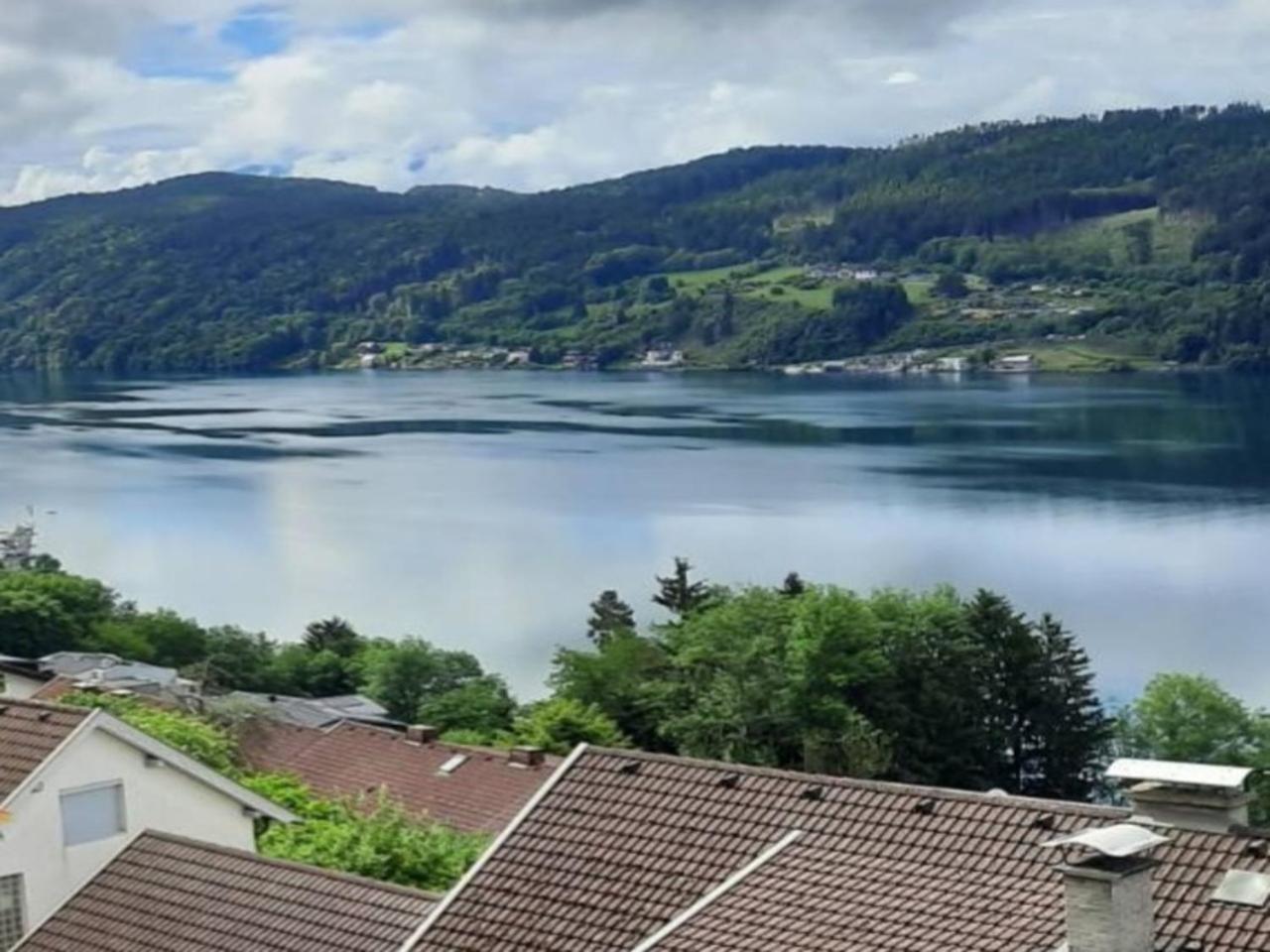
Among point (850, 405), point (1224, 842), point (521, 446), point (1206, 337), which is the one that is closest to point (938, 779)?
point (1224, 842)

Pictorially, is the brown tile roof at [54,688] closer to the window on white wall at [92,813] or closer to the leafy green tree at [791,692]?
the leafy green tree at [791,692]

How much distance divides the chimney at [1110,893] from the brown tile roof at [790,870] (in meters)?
0.34

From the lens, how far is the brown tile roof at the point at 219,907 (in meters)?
12.1

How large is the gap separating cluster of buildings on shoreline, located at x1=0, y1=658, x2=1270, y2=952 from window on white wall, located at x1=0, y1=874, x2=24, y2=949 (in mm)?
20

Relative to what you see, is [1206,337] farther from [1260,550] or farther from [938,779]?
[938,779]

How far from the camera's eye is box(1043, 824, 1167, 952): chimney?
8.48 metres

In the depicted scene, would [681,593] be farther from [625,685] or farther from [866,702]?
[866,702]

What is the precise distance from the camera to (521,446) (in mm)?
119688

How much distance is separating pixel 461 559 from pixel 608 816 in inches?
2448

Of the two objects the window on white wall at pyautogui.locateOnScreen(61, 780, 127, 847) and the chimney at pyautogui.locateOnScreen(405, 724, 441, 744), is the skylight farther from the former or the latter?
the window on white wall at pyautogui.locateOnScreen(61, 780, 127, 847)

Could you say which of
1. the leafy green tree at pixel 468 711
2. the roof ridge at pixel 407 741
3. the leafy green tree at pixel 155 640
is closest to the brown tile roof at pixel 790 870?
the roof ridge at pixel 407 741

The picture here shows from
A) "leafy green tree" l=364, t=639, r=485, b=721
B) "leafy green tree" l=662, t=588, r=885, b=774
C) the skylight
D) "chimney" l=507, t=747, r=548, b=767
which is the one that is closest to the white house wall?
"chimney" l=507, t=747, r=548, b=767

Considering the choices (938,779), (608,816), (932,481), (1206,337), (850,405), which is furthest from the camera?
(1206,337)

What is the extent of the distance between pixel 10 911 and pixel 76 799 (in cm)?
94
